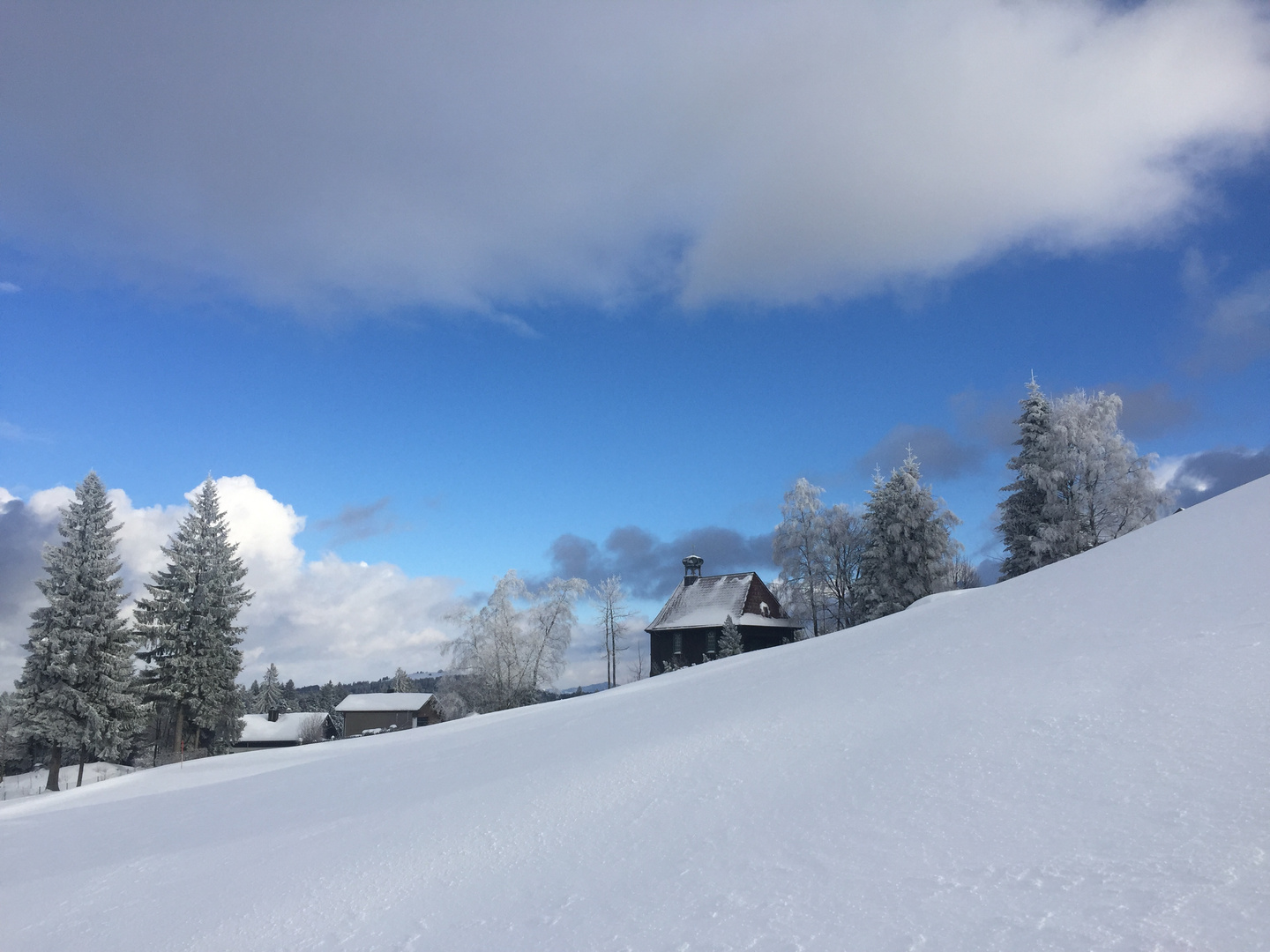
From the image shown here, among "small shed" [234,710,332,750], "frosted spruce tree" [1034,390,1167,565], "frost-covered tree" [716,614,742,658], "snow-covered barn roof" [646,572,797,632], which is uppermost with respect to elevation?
"frosted spruce tree" [1034,390,1167,565]

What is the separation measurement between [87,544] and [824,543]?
3601 cm

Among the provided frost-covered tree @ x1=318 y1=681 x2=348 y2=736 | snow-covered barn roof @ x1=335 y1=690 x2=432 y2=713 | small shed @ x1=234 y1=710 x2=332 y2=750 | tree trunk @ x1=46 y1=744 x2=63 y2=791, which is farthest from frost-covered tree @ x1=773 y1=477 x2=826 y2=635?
frost-covered tree @ x1=318 y1=681 x2=348 y2=736

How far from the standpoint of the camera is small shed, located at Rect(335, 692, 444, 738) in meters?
71.8

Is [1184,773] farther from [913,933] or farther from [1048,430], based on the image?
[1048,430]

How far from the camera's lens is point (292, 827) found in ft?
33.4

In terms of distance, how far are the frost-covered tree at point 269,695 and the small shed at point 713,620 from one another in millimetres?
72354

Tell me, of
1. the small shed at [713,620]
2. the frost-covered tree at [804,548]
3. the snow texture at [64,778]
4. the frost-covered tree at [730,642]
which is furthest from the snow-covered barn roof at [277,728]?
the frost-covered tree at [804,548]

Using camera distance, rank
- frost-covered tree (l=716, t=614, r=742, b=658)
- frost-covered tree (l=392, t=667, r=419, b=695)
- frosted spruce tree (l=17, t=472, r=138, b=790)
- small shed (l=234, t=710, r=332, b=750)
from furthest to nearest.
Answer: frost-covered tree (l=392, t=667, r=419, b=695) → small shed (l=234, t=710, r=332, b=750) → frost-covered tree (l=716, t=614, r=742, b=658) → frosted spruce tree (l=17, t=472, r=138, b=790)

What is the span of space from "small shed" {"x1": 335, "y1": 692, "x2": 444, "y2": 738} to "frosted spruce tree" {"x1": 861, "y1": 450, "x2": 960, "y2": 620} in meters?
48.3

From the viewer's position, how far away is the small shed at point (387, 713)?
71.8 meters

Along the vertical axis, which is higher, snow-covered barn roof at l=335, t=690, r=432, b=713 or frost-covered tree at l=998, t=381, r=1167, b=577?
frost-covered tree at l=998, t=381, r=1167, b=577

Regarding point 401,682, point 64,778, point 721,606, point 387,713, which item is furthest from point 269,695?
point 721,606

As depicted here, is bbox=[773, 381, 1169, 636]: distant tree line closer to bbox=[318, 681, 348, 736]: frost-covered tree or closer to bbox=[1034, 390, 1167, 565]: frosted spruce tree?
bbox=[1034, 390, 1167, 565]: frosted spruce tree

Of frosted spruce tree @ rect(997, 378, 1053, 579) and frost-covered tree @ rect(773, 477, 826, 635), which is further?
frost-covered tree @ rect(773, 477, 826, 635)
